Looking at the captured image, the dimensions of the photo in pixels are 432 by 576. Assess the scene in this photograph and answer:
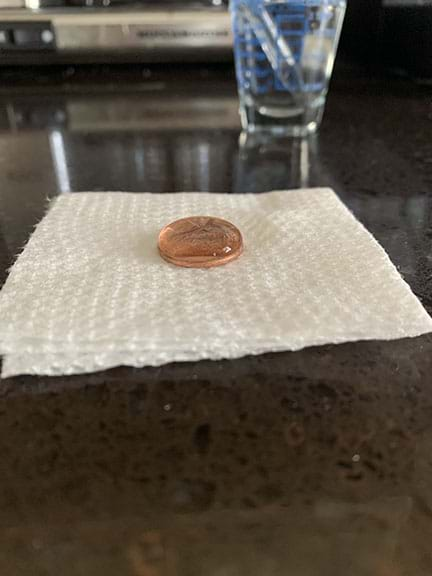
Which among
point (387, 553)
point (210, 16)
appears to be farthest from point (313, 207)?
point (210, 16)

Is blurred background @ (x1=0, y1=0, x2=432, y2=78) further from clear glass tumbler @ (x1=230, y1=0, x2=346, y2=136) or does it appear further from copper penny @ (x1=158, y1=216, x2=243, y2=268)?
copper penny @ (x1=158, y1=216, x2=243, y2=268)

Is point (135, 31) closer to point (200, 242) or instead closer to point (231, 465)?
point (200, 242)

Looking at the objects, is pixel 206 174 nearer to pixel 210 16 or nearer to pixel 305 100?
pixel 305 100

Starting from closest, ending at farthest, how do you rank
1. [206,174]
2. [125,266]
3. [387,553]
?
1. [387,553]
2. [125,266]
3. [206,174]

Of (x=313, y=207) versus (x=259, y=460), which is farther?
(x=313, y=207)

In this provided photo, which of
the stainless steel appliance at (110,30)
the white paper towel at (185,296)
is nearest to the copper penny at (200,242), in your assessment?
the white paper towel at (185,296)

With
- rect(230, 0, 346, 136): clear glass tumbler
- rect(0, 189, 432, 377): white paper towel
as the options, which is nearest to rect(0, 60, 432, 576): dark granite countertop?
rect(0, 189, 432, 377): white paper towel
